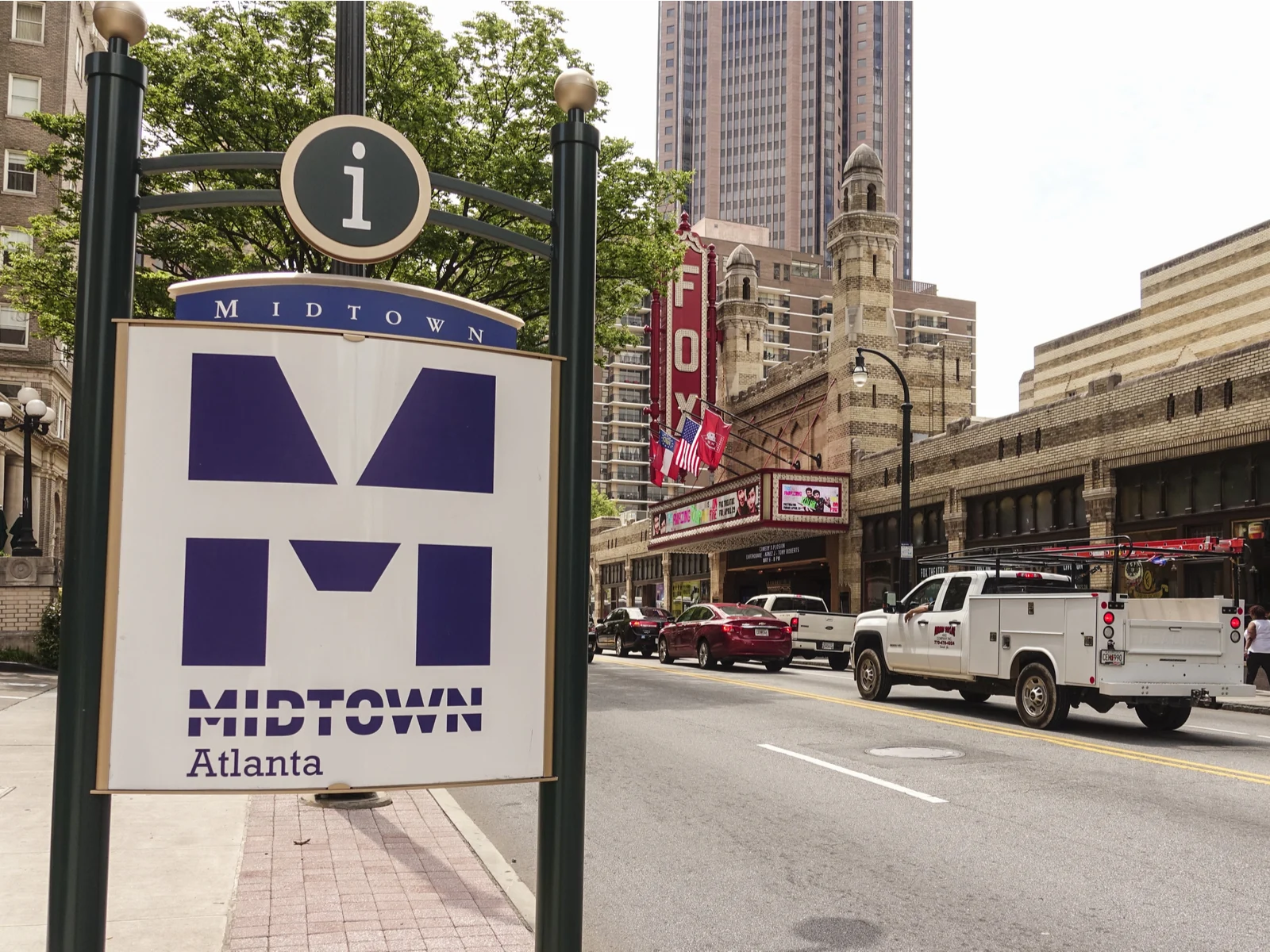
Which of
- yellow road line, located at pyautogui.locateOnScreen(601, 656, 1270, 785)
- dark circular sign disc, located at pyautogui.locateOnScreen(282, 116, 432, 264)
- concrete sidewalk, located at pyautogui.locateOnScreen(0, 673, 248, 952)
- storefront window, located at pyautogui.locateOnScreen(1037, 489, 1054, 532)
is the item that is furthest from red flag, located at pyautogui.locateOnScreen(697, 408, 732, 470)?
dark circular sign disc, located at pyautogui.locateOnScreen(282, 116, 432, 264)

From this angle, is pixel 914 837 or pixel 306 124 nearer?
pixel 914 837

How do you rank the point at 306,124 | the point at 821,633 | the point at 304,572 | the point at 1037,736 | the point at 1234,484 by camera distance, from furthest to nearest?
the point at 821,633 → the point at 1234,484 → the point at 306,124 → the point at 1037,736 → the point at 304,572

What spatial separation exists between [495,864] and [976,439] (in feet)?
94.4

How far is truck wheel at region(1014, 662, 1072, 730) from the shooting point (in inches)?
557

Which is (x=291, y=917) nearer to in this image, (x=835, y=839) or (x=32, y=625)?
(x=835, y=839)

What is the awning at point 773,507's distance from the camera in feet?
129

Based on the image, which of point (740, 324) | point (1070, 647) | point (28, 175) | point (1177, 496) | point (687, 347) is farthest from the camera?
point (740, 324)

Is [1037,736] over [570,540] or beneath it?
beneath

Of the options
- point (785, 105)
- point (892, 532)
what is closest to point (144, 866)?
point (892, 532)

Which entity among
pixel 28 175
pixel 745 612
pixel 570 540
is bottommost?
pixel 745 612

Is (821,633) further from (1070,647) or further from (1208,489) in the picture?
(1070,647)

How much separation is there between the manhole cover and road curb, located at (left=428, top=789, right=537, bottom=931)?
5074 millimetres

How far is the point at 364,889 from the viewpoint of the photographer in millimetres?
6473

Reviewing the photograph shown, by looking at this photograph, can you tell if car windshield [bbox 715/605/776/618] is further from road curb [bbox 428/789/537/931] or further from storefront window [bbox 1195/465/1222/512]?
road curb [bbox 428/789/537/931]
